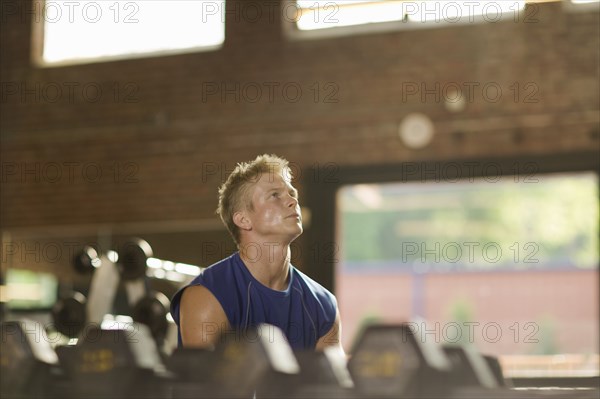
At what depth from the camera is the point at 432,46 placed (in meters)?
5.48

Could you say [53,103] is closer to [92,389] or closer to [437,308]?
[92,389]

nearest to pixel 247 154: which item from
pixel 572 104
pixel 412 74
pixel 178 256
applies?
pixel 178 256

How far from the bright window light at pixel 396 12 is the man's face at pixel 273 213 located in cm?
358

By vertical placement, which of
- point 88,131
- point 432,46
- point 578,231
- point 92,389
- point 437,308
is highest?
point 432,46

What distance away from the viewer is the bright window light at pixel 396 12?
5395 millimetres

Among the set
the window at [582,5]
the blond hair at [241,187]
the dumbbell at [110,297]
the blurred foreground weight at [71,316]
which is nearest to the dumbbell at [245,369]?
the blond hair at [241,187]

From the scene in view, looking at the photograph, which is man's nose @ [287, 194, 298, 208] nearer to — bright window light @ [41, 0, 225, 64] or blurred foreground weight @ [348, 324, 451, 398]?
blurred foreground weight @ [348, 324, 451, 398]

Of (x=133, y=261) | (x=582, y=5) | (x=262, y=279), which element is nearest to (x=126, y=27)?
(x=133, y=261)

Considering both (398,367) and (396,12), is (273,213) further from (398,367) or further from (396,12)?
(396,12)

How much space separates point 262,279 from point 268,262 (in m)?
0.04

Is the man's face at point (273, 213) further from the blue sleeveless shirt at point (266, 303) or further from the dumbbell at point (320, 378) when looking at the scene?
the dumbbell at point (320, 378)

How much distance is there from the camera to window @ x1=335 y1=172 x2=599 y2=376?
12.4 m

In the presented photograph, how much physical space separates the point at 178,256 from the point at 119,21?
5.70 ft

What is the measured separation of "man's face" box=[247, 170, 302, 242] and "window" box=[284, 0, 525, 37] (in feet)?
11.7
